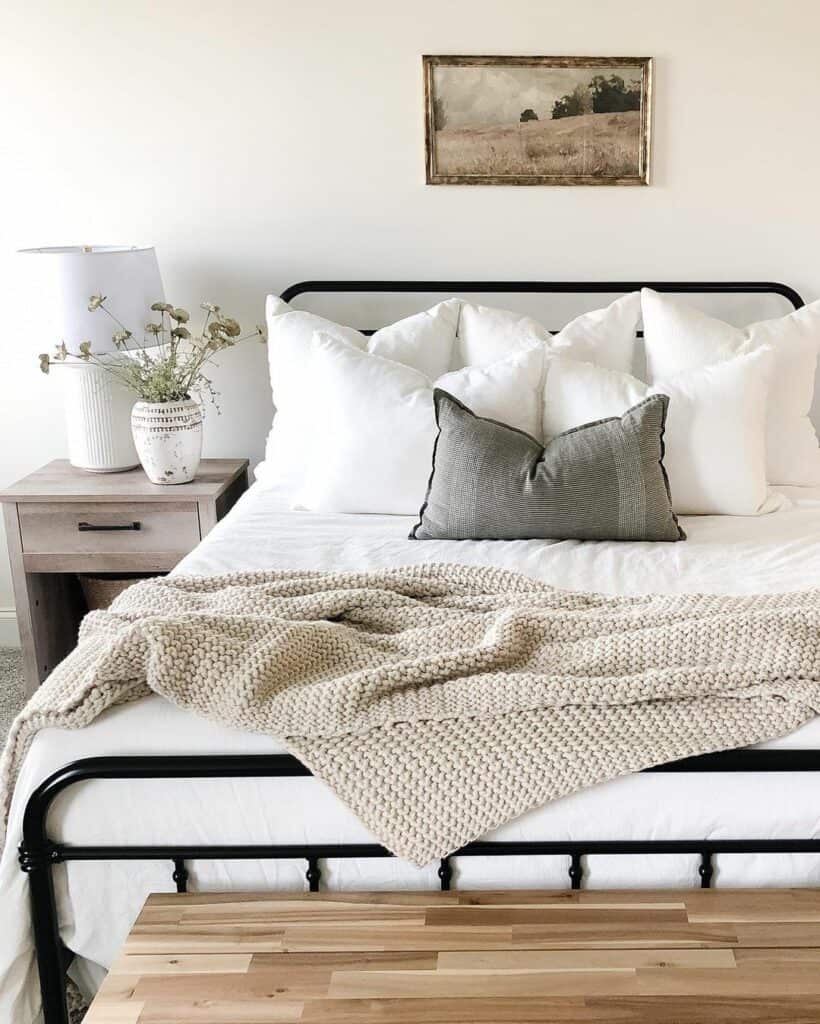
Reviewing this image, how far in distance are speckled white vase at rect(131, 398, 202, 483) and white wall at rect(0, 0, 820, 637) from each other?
0.46m

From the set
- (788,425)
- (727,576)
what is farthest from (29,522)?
(788,425)

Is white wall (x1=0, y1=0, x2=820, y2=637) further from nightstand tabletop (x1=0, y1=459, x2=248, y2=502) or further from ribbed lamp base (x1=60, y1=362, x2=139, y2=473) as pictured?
nightstand tabletop (x1=0, y1=459, x2=248, y2=502)

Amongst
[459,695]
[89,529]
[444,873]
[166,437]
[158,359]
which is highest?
[158,359]

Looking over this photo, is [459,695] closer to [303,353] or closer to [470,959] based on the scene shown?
[470,959]

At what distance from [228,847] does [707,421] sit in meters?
1.49

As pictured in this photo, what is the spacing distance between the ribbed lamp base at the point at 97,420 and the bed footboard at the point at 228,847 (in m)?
1.59

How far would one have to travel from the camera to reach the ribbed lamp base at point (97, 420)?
2883 millimetres

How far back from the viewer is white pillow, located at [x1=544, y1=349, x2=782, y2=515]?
96.4 inches

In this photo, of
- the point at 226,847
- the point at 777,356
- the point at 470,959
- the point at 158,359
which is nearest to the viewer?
the point at 470,959

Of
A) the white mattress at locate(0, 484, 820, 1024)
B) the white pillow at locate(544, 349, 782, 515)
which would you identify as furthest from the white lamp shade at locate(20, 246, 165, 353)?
the white mattress at locate(0, 484, 820, 1024)

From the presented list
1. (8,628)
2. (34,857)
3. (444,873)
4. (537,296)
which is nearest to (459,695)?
(444,873)

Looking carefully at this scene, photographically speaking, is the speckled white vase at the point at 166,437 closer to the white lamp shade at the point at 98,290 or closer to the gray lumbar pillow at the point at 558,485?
the white lamp shade at the point at 98,290

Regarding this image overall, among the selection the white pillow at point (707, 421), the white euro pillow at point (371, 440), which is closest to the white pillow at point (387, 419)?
the white euro pillow at point (371, 440)

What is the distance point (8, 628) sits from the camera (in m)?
3.37
